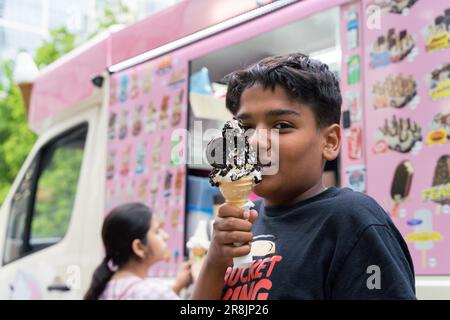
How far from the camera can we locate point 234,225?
1.16 m

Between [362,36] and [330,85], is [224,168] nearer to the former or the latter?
[330,85]

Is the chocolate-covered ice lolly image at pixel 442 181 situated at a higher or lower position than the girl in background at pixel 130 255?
higher

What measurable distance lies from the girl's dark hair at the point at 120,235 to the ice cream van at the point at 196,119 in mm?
223

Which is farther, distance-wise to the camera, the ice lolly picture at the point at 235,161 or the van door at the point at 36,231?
the van door at the point at 36,231

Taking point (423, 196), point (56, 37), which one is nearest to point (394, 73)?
point (423, 196)

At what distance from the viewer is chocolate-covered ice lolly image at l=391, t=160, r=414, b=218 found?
1.98m

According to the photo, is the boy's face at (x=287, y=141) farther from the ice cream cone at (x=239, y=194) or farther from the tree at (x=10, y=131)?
the tree at (x=10, y=131)

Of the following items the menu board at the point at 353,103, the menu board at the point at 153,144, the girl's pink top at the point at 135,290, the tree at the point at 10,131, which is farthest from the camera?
the tree at the point at 10,131

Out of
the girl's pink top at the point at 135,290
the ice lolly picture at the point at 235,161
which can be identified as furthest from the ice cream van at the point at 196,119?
the ice lolly picture at the point at 235,161

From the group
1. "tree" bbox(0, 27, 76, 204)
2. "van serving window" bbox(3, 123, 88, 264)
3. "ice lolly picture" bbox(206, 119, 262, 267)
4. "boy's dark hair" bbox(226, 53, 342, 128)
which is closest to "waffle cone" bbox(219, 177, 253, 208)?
"ice lolly picture" bbox(206, 119, 262, 267)

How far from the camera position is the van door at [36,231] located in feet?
12.4

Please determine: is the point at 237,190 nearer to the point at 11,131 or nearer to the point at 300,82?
the point at 300,82

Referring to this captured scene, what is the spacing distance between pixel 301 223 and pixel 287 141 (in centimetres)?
17

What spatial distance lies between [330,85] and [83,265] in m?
2.62
